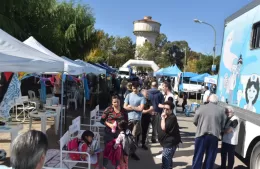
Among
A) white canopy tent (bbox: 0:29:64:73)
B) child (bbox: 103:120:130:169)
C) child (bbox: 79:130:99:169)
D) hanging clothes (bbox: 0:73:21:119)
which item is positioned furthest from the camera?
hanging clothes (bbox: 0:73:21:119)

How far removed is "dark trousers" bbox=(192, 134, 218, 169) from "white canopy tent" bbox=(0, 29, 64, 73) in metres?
3.35

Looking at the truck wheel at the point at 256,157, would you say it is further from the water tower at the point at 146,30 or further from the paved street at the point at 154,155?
the water tower at the point at 146,30

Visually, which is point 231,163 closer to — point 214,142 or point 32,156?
point 214,142

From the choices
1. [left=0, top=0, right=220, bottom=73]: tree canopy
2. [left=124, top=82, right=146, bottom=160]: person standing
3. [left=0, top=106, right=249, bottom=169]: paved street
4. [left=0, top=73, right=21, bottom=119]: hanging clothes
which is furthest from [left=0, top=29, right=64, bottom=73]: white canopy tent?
[left=0, top=0, right=220, bottom=73]: tree canopy

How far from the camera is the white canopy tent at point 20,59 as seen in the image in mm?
4332

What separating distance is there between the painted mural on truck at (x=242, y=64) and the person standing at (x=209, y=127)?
2.51ft

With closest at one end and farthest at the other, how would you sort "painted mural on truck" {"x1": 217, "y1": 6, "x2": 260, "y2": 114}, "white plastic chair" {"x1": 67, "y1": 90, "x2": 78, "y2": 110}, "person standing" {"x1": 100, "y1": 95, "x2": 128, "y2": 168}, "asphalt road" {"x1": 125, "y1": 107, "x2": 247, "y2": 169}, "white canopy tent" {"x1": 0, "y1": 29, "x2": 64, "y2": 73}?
1. "white canopy tent" {"x1": 0, "y1": 29, "x2": 64, "y2": 73}
2. "person standing" {"x1": 100, "y1": 95, "x2": 128, "y2": 168}
3. "painted mural on truck" {"x1": 217, "y1": 6, "x2": 260, "y2": 114}
4. "asphalt road" {"x1": 125, "y1": 107, "x2": 247, "y2": 169}
5. "white plastic chair" {"x1": 67, "y1": 90, "x2": 78, "y2": 110}

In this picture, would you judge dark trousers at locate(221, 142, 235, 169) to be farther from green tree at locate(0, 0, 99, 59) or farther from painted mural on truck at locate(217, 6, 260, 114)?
green tree at locate(0, 0, 99, 59)

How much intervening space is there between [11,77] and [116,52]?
53.5 m

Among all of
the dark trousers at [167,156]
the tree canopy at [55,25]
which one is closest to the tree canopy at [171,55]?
the tree canopy at [55,25]

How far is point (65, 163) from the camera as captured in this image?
4926mm

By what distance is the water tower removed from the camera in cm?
8212

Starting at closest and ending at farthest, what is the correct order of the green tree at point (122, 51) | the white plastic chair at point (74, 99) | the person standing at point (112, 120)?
the person standing at point (112, 120) < the white plastic chair at point (74, 99) < the green tree at point (122, 51)

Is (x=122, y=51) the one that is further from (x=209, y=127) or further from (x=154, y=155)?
(x=209, y=127)
